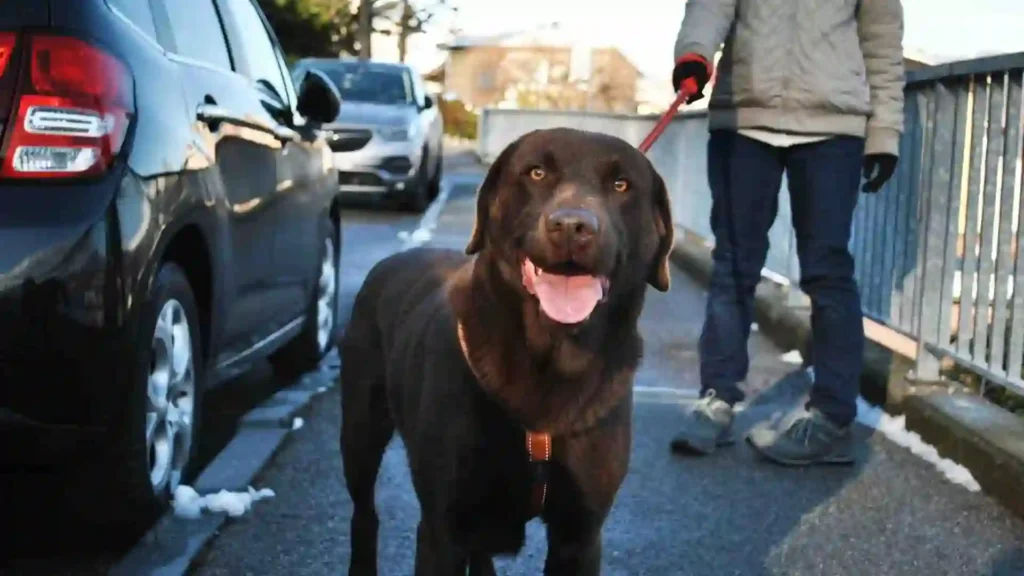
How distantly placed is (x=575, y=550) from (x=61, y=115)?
63.5 inches

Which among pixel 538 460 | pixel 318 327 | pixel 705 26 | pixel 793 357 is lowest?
pixel 793 357

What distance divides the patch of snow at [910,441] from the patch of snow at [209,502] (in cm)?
245

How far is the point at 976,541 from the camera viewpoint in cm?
396

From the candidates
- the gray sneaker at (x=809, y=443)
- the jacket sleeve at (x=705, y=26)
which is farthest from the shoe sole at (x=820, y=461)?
the jacket sleeve at (x=705, y=26)

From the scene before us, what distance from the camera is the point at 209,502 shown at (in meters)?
3.94

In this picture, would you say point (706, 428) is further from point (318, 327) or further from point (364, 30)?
point (364, 30)

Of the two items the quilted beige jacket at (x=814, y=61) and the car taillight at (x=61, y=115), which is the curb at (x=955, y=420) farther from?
the car taillight at (x=61, y=115)

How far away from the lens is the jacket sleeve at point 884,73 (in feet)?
15.5

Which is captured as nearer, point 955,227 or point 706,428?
point 706,428

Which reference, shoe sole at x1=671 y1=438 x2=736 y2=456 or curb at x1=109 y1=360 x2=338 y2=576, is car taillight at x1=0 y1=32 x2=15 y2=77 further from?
shoe sole at x1=671 y1=438 x2=736 y2=456

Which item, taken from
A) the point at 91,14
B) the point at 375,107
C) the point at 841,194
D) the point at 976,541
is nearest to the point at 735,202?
the point at 841,194

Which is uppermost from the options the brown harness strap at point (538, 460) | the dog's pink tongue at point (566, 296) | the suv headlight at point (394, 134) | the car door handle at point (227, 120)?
the car door handle at point (227, 120)

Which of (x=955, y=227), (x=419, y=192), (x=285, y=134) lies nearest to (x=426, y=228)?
(x=419, y=192)

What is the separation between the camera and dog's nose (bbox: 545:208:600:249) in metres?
2.68
